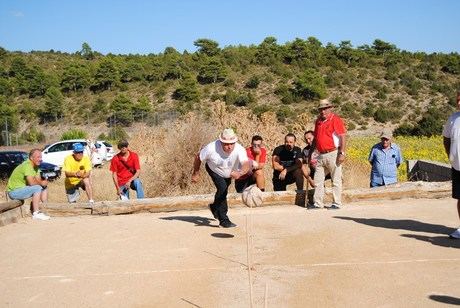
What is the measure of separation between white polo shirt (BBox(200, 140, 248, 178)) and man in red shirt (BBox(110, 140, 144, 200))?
10.8 ft

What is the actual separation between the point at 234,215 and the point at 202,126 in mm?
5660

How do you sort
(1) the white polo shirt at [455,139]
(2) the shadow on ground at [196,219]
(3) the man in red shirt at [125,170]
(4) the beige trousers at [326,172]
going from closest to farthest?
1. (1) the white polo shirt at [455,139]
2. (2) the shadow on ground at [196,219]
3. (4) the beige trousers at [326,172]
4. (3) the man in red shirt at [125,170]

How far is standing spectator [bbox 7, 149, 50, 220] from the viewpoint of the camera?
8.73 meters

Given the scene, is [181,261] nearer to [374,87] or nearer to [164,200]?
[164,200]

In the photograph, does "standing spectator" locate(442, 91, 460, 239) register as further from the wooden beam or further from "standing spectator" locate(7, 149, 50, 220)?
the wooden beam

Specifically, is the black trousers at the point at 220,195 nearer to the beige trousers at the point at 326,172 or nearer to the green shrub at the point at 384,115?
the beige trousers at the point at 326,172

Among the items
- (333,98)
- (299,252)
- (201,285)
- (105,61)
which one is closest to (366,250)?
(299,252)

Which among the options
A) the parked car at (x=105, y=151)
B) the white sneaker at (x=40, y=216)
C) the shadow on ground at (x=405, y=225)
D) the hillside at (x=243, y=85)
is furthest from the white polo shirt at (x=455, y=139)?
the hillside at (x=243, y=85)

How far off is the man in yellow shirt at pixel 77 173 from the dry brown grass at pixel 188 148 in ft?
10.7

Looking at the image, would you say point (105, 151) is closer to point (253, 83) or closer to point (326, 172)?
point (326, 172)

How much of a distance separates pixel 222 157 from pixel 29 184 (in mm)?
3768

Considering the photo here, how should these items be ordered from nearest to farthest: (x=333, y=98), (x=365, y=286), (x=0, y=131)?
1. (x=365, y=286)
2. (x=0, y=131)
3. (x=333, y=98)

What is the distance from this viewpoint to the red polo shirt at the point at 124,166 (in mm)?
10070

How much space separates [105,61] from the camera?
63.5 m
